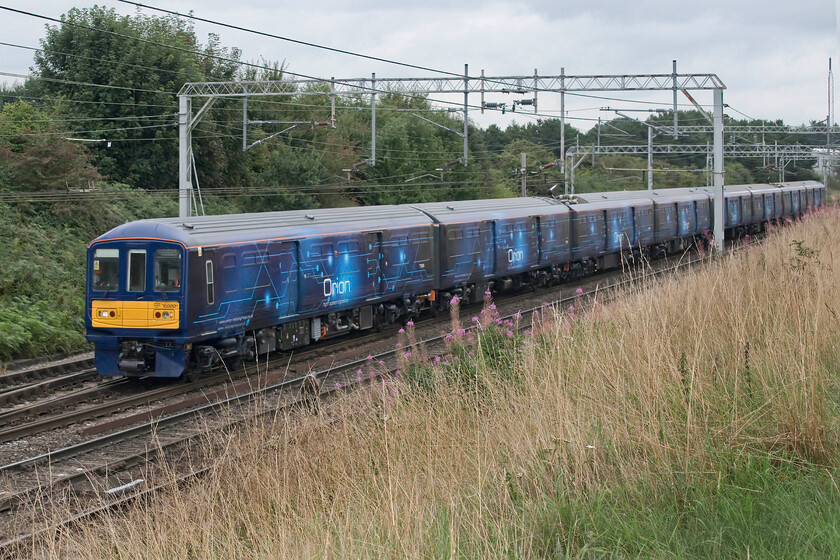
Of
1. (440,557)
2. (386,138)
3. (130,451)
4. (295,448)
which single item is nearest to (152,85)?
(386,138)

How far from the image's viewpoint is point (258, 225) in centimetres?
1499

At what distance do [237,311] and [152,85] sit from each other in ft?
79.9

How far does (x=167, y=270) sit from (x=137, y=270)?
0.55 meters

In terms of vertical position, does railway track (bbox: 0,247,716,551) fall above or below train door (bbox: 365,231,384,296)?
below

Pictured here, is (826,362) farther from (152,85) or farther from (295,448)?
(152,85)

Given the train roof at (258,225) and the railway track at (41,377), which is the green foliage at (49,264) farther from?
the train roof at (258,225)

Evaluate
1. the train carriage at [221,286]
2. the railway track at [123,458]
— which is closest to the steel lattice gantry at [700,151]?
the train carriage at [221,286]

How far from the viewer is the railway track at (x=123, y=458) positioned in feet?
24.8

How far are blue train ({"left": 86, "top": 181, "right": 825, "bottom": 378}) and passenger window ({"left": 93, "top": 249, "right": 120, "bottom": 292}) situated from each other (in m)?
0.02

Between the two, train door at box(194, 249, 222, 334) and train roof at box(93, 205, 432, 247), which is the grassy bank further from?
train roof at box(93, 205, 432, 247)

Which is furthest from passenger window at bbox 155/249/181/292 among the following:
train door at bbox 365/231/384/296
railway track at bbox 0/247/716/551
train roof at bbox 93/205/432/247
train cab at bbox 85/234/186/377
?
train door at bbox 365/231/384/296

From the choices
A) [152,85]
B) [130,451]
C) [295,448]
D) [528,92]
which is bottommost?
[130,451]

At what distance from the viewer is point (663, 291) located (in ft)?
32.5

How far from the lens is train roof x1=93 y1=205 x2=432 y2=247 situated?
1322 cm
